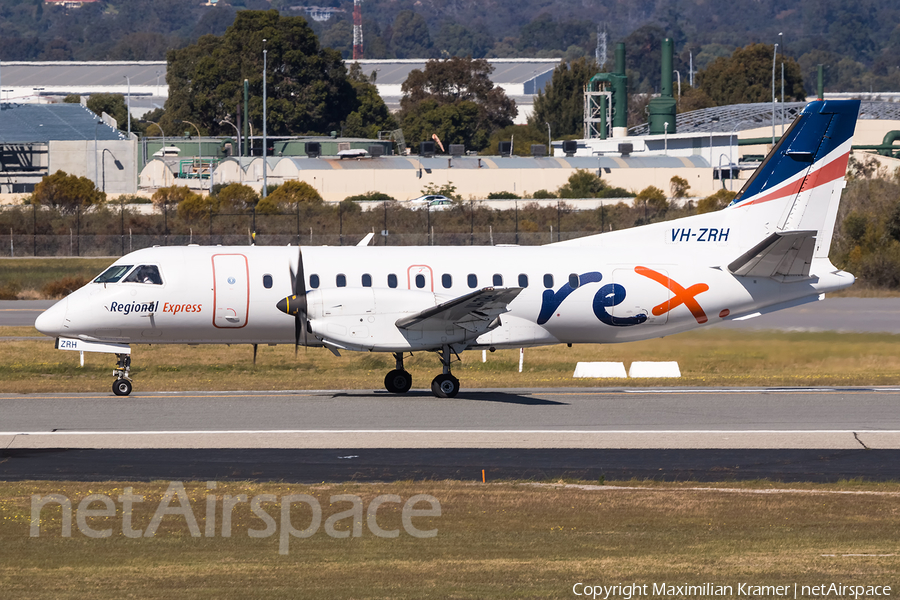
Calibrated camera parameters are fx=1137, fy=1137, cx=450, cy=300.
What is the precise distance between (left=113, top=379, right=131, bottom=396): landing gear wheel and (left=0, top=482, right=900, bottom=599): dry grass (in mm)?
9253

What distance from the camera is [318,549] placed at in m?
12.1

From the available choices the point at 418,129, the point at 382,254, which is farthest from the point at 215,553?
the point at 418,129

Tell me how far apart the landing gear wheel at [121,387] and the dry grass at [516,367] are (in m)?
1.57

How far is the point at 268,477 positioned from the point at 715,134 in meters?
110

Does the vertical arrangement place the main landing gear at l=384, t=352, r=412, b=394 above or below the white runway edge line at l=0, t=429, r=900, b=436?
above

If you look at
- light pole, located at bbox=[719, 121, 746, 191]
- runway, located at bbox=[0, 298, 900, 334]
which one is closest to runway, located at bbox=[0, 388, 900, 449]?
runway, located at bbox=[0, 298, 900, 334]

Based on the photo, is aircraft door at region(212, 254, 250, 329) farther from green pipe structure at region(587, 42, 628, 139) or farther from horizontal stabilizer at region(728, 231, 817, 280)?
green pipe structure at region(587, 42, 628, 139)

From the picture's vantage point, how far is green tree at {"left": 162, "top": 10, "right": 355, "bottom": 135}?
132 metres

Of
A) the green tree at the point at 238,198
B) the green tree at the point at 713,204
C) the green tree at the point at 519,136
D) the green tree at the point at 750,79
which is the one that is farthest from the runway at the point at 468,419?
the green tree at the point at 750,79

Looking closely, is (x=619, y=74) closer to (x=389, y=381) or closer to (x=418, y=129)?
(x=418, y=129)

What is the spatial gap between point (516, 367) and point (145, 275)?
11409 millimetres

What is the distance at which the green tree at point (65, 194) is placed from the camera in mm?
80688

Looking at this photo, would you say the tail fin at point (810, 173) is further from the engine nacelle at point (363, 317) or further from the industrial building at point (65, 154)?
the industrial building at point (65, 154)

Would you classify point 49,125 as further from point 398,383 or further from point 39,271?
point 398,383
